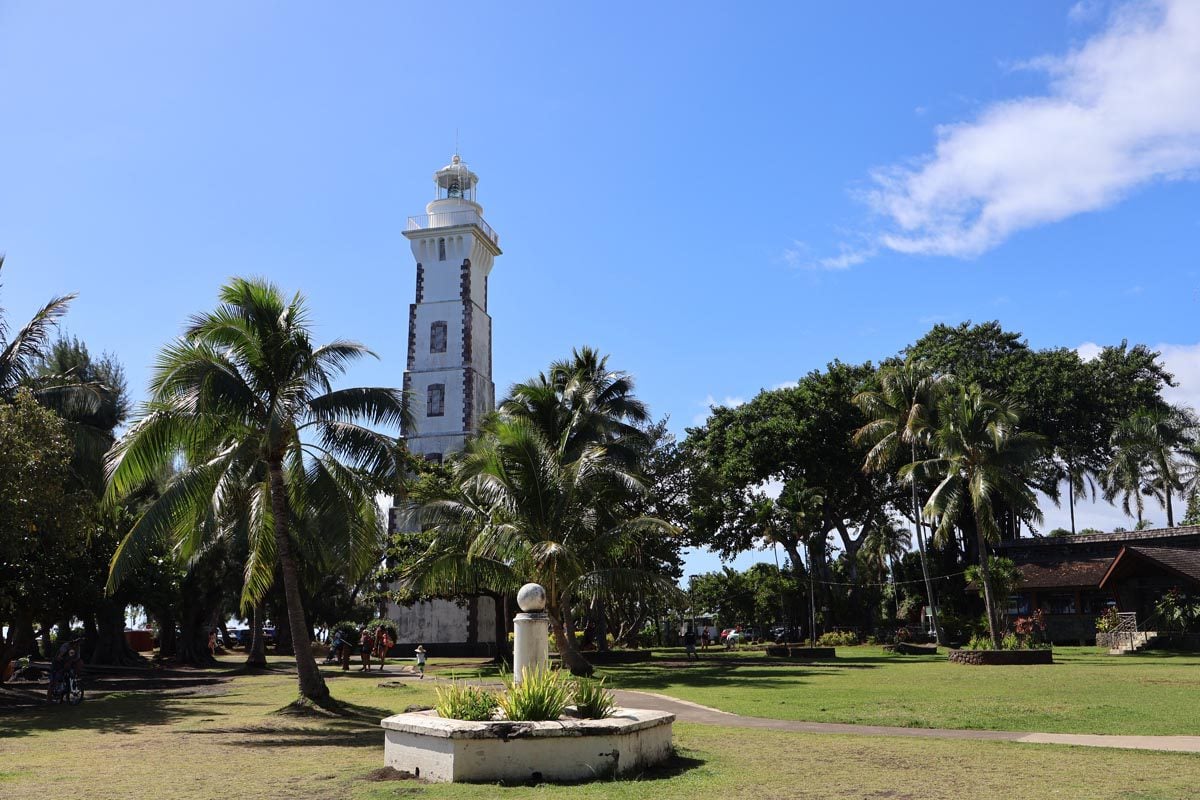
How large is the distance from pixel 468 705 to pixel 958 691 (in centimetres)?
1267

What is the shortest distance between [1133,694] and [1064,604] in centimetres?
2767

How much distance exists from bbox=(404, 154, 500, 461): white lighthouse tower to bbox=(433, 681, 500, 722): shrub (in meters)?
34.1

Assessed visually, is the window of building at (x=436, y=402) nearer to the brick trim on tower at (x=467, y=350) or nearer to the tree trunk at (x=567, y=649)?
the brick trim on tower at (x=467, y=350)

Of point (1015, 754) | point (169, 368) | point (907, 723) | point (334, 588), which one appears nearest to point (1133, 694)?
point (907, 723)

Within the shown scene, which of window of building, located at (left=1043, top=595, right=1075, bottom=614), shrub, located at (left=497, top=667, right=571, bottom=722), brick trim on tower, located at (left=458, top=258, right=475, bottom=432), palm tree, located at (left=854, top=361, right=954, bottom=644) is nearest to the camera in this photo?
shrub, located at (left=497, top=667, right=571, bottom=722)

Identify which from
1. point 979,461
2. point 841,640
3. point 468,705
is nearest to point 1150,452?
point 841,640

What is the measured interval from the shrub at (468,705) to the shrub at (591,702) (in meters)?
0.92

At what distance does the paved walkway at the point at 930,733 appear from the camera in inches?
451

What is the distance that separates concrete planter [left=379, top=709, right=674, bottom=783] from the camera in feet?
31.6

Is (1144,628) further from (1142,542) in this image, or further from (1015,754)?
(1015,754)

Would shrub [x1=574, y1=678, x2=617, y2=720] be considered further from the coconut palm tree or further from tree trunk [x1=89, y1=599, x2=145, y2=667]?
tree trunk [x1=89, y1=599, x2=145, y2=667]

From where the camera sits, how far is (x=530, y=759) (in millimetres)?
9680

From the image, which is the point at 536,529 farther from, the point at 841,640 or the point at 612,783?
the point at 841,640

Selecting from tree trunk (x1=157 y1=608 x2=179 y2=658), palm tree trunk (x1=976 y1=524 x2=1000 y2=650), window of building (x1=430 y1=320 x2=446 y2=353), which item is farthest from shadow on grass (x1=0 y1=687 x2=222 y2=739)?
window of building (x1=430 y1=320 x2=446 y2=353)
